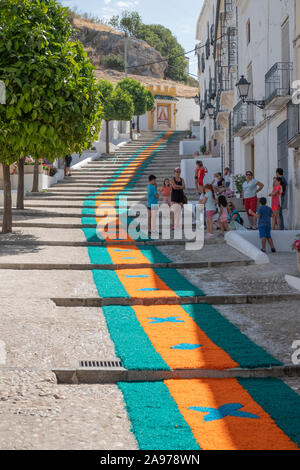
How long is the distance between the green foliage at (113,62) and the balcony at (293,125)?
73243 mm

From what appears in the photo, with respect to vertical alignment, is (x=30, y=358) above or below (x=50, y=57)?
below

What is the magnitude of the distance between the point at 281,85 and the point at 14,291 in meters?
9.55

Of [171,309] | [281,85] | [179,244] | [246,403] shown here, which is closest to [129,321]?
[171,309]

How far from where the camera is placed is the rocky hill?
8681 cm

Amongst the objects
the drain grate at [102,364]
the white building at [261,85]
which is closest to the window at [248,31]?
the white building at [261,85]

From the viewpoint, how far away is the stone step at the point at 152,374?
588 cm

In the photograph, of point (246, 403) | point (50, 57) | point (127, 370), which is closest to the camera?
point (246, 403)

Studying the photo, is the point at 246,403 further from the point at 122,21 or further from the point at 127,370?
the point at 122,21

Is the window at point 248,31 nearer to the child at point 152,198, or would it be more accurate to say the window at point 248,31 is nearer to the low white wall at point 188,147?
the child at point 152,198

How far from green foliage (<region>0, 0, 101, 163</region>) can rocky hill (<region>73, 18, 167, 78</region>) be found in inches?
2925

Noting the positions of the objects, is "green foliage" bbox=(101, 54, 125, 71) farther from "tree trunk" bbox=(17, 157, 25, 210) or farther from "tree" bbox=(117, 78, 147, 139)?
"tree trunk" bbox=(17, 157, 25, 210)

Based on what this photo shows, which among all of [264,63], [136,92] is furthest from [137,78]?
[264,63]

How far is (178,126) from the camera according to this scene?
211 feet

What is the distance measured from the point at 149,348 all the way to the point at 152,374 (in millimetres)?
793
